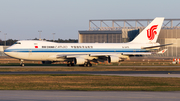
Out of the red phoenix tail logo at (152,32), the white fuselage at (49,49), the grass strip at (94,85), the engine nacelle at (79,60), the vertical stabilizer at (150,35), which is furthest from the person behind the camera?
the red phoenix tail logo at (152,32)

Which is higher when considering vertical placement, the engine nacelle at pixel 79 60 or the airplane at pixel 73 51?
the airplane at pixel 73 51

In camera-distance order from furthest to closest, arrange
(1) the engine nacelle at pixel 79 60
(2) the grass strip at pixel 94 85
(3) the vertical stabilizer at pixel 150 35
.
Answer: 1. (3) the vertical stabilizer at pixel 150 35
2. (1) the engine nacelle at pixel 79 60
3. (2) the grass strip at pixel 94 85

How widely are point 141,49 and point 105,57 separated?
8.82 m

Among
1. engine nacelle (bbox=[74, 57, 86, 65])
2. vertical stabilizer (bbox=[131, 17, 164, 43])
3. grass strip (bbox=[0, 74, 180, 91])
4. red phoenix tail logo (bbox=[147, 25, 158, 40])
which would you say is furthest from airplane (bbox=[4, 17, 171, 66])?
grass strip (bbox=[0, 74, 180, 91])

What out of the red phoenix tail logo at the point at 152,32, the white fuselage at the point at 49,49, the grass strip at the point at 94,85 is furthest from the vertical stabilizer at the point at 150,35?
the grass strip at the point at 94,85

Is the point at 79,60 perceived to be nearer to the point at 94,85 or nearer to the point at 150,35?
the point at 150,35

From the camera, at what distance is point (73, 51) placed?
185ft

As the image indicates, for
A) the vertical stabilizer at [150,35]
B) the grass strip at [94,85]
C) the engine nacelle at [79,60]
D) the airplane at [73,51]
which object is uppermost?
the vertical stabilizer at [150,35]

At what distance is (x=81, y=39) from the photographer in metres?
123

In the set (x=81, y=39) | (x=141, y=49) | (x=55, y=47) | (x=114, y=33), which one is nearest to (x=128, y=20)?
(x=114, y=33)

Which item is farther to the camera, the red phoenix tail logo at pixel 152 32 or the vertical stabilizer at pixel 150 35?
the red phoenix tail logo at pixel 152 32

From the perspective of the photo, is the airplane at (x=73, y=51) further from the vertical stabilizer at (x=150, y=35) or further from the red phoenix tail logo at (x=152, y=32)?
the red phoenix tail logo at (x=152, y=32)

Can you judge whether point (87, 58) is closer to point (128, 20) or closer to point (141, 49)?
point (141, 49)

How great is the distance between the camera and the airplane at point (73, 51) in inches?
2135
